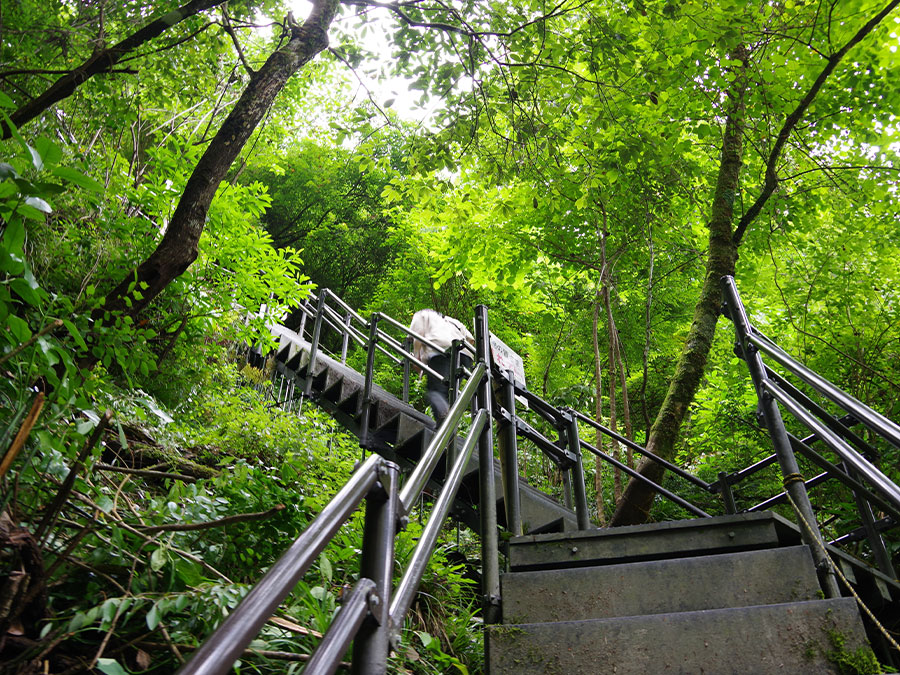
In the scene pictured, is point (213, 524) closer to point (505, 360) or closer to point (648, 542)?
point (648, 542)

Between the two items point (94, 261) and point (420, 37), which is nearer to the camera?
point (94, 261)

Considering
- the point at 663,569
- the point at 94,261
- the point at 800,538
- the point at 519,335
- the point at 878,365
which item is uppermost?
the point at 519,335

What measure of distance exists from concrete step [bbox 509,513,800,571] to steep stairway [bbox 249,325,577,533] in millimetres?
1295

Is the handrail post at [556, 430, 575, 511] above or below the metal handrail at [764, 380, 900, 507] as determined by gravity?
above

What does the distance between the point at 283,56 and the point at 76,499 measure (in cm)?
369

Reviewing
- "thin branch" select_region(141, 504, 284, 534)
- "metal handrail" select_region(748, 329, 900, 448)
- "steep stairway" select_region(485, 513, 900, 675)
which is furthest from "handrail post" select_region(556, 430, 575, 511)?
"thin branch" select_region(141, 504, 284, 534)

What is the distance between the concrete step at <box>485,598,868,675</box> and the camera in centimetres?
203

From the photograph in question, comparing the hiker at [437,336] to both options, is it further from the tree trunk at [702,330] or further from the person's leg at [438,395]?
the tree trunk at [702,330]

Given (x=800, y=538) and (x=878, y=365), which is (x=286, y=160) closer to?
(x=878, y=365)

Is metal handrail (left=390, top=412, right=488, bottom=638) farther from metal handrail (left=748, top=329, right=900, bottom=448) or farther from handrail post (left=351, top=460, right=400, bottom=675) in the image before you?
metal handrail (left=748, top=329, right=900, bottom=448)

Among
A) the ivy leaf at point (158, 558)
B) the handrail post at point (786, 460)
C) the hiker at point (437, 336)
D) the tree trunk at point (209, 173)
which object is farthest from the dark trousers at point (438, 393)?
the ivy leaf at point (158, 558)

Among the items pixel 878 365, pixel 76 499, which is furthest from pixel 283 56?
pixel 878 365

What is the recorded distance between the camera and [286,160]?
59.4ft

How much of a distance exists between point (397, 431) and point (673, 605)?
356 centimetres
